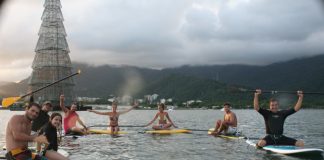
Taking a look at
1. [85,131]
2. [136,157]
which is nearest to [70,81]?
[85,131]

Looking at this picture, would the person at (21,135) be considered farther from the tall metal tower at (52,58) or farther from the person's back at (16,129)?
the tall metal tower at (52,58)

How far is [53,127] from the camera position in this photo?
45.2 ft

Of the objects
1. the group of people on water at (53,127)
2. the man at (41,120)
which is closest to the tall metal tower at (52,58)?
the group of people on water at (53,127)

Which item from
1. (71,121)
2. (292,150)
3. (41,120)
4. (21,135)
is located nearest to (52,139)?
(21,135)

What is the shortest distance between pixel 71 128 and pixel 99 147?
5.84 m

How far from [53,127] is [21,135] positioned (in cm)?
185

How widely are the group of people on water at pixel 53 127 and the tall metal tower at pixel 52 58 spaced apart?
11103 cm

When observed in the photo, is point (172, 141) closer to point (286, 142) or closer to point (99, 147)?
point (99, 147)

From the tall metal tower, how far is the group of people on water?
364 ft

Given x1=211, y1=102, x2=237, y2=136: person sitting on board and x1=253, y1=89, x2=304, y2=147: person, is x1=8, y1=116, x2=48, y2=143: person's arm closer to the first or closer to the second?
x1=253, y1=89, x2=304, y2=147: person

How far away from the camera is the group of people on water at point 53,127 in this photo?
12.0 m

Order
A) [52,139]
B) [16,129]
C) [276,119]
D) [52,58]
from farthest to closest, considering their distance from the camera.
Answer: [52,58], [276,119], [52,139], [16,129]

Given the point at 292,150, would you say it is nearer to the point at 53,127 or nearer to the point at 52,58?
the point at 53,127

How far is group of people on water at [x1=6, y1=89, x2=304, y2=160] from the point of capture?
1205 cm
